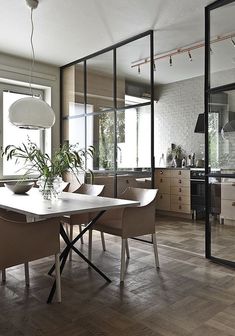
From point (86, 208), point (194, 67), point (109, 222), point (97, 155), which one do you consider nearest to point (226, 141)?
point (109, 222)

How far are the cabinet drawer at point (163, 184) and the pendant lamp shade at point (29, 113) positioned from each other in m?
3.43

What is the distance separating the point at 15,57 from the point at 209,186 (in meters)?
3.71

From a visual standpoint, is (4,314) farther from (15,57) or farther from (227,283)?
(15,57)

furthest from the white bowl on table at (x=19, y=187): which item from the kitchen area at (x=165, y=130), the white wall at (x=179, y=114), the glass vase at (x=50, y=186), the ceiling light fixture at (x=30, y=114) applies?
the white wall at (x=179, y=114)

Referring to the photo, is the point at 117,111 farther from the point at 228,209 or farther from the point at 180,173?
the point at 228,209

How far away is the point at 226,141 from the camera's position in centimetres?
316

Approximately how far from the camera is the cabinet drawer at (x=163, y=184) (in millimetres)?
5852

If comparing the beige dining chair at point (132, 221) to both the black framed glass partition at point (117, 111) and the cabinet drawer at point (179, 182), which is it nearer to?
the black framed glass partition at point (117, 111)

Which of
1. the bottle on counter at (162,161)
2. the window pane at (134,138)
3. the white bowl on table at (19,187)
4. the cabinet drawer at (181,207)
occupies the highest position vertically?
the window pane at (134,138)

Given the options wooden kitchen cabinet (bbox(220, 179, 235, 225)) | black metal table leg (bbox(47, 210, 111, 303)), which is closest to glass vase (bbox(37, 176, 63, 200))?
black metal table leg (bbox(47, 210, 111, 303))

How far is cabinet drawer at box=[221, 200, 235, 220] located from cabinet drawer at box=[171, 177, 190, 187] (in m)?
2.24

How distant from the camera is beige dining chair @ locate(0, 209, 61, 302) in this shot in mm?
1979

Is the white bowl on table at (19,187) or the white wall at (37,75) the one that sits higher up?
the white wall at (37,75)

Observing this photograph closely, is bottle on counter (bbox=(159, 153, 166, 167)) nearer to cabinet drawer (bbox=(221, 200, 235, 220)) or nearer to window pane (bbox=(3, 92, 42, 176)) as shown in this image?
A: window pane (bbox=(3, 92, 42, 176))
